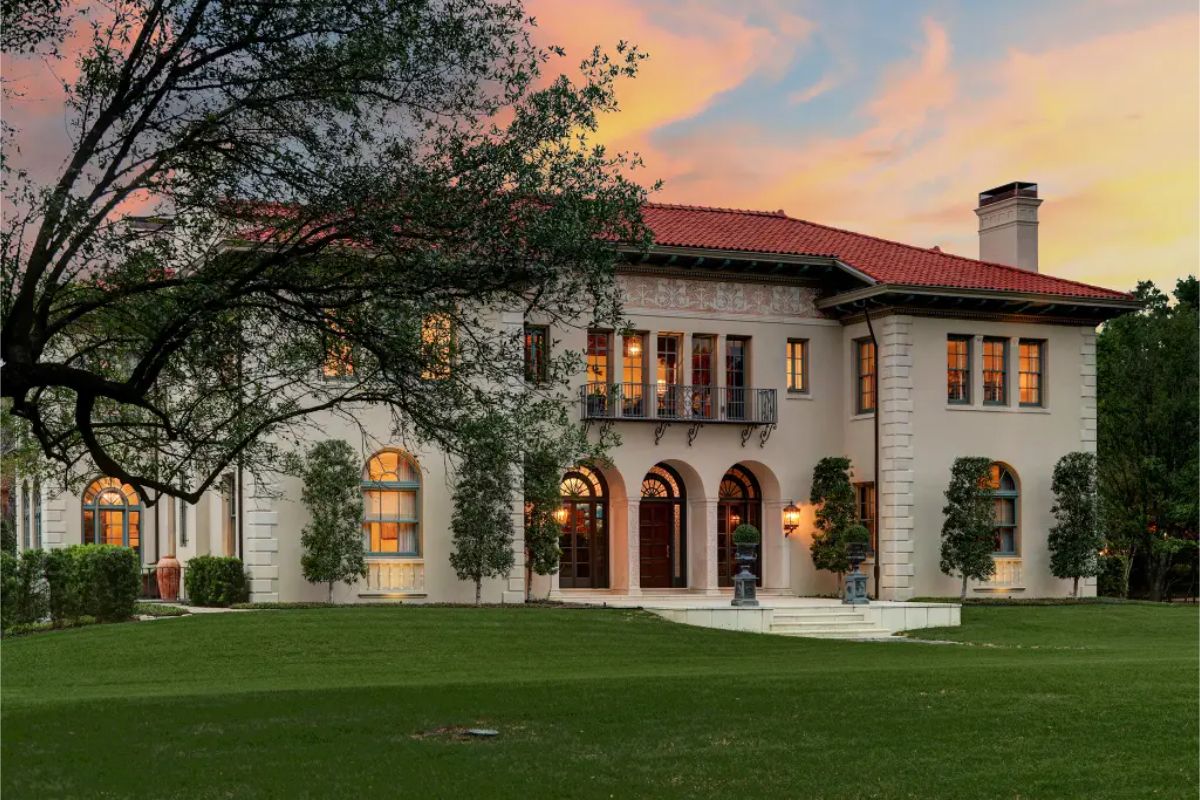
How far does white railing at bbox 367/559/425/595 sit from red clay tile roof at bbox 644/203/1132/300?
27.7ft

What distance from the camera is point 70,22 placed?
14961 millimetres

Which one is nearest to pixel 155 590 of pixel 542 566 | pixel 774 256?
pixel 542 566

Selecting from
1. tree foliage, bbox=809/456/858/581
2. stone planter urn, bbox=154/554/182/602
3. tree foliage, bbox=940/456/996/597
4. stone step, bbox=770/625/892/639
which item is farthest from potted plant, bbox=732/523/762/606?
stone planter urn, bbox=154/554/182/602

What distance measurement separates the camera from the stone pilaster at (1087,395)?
3616cm

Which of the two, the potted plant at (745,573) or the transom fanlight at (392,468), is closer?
the potted plant at (745,573)

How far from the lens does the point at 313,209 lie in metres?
15.2

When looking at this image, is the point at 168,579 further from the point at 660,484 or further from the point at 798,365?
the point at 798,365

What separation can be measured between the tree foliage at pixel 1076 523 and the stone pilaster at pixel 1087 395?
1.04 m

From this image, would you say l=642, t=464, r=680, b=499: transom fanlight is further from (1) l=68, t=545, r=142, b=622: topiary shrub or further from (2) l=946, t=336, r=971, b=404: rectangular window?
(1) l=68, t=545, r=142, b=622: topiary shrub

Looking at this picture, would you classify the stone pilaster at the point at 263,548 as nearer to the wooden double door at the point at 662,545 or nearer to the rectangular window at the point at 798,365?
the wooden double door at the point at 662,545

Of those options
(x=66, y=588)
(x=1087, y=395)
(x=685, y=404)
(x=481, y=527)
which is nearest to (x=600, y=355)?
(x=685, y=404)

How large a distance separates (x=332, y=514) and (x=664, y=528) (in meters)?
8.56

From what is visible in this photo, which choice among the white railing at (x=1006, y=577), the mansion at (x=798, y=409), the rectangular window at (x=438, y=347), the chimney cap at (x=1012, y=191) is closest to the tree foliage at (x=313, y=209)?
the rectangular window at (x=438, y=347)

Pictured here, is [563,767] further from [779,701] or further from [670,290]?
[670,290]
